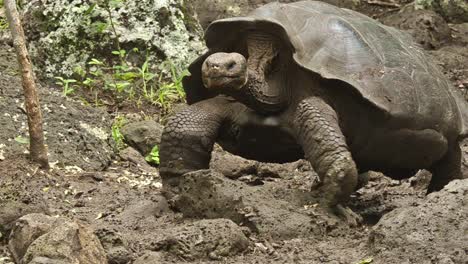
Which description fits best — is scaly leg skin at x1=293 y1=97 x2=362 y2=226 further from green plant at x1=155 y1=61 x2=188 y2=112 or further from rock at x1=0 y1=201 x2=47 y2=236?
green plant at x1=155 y1=61 x2=188 y2=112

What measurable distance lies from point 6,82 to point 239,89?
2230mm

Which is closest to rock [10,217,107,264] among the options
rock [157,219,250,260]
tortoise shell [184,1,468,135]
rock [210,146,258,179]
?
rock [157,219,250,260]

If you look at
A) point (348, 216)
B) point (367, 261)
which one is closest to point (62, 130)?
point (348, 216)

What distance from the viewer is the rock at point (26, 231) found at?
3.49 m

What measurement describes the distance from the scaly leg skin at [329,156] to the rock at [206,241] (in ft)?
2.39

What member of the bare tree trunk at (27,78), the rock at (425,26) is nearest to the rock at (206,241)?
the bare tree trunk at (27,78)

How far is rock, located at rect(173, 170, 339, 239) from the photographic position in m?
3.98

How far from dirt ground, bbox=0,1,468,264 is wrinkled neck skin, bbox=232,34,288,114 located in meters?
0.42

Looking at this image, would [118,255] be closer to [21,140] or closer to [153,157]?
[21,140]

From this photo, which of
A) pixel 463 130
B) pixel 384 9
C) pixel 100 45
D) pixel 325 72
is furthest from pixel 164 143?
pixel 384 9

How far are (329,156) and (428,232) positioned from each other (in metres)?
0.95

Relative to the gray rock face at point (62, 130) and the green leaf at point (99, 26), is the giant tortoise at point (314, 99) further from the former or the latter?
the green leaf at point (99, 26)

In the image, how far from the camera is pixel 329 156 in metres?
4.31

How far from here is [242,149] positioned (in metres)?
4.96
